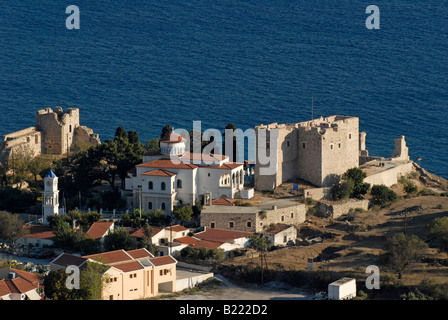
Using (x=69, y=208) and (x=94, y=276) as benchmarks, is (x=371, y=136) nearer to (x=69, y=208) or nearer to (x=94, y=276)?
(x=69, y=208)

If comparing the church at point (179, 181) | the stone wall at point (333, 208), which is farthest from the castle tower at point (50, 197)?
the stone wall at point (333, 208)

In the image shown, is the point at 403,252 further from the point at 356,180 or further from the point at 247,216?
the point at 356,180

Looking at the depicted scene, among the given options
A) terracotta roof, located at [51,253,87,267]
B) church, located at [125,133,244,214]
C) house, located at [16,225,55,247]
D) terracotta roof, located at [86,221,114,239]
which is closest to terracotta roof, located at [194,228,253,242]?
church, located at [125,133,244,214]

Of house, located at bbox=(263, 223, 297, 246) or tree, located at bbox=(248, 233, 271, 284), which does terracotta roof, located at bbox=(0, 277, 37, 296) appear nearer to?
tree, located at bbox=(248, 233, 271, 284)

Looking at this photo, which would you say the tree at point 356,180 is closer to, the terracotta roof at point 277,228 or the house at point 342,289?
the terracotta roof at point 277,228

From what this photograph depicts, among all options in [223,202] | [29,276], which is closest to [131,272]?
[29,276]
